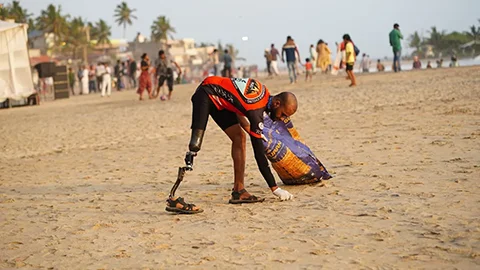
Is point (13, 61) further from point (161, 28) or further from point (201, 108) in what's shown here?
point (161, 28)

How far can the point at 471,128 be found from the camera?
1123 centimetres

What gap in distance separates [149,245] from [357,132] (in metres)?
6.96

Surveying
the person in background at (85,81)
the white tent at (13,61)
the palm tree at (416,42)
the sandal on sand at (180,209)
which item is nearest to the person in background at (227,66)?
the white tent at (13,61)

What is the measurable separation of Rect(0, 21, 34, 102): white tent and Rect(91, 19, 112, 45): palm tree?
86.8 metres

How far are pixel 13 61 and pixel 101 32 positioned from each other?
299 ft

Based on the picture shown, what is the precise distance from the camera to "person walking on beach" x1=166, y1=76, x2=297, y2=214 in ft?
21.8

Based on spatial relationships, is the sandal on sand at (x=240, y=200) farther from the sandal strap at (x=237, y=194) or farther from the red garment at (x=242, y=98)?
the red garment at (x=242, y=98)

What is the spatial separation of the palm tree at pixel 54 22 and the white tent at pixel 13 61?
67913mm

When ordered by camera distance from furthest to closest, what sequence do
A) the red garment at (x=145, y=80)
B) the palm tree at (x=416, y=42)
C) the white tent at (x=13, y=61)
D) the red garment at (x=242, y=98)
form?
the palm tree at (x=416, y=42), the white tent at (x=13, y=61), the red garment at (x=145, y=80), the red garment at (x=242, y=98)

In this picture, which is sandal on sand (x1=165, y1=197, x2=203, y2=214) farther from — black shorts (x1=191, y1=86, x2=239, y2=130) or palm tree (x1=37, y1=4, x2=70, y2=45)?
palm tree (x1=37, y1=4, x2=70, y2=45)

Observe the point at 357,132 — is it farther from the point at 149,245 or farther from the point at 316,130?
the point at 149,245

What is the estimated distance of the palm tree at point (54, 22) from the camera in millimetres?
94688

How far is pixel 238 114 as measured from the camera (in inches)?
269

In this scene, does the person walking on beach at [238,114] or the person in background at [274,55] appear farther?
the person in background at [274,55]
